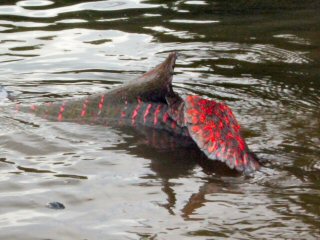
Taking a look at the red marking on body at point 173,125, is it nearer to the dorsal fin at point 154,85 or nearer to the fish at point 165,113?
the fish at point 165,113

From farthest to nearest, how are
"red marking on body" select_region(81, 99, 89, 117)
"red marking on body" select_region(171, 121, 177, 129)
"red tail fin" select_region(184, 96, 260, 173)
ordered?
1. "red marking on body" select_region(81, 99, 89, 117)
2. "red marking on body" select_region(171, 121, 177, 129)
3. "red tail fin" select_region(184, 96, 260, 173)

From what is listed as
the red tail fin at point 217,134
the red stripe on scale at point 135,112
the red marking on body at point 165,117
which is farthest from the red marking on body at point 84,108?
the red tail fin at point 217,134

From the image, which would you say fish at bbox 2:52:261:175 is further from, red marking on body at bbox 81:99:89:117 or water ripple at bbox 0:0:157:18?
water ripple at bbox 0:0:157:18

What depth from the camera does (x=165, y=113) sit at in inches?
278

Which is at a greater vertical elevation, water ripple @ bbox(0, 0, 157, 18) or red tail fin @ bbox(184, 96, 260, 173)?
water ripple @ bbox(0, 0, 157, 18)

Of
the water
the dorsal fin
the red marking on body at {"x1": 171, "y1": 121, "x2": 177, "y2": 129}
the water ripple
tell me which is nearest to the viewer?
the water

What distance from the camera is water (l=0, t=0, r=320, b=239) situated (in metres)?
5.54

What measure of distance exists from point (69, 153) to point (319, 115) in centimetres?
234

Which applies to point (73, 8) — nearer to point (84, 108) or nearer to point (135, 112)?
point (84, 108)

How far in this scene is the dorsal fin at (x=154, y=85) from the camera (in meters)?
6.65

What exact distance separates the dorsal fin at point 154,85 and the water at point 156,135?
338 mm

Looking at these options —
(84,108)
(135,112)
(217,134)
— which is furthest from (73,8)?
(217,134)

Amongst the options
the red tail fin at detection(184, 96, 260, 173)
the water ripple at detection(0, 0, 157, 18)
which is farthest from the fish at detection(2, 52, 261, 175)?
the water ripple at detection(0, 0, 157, 18)

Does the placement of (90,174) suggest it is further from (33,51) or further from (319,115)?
(33,51)
